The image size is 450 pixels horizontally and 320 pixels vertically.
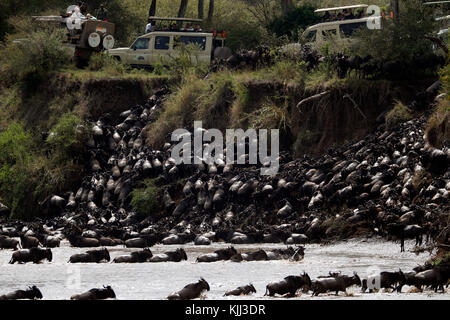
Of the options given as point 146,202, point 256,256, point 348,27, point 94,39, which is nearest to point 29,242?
point 146,202

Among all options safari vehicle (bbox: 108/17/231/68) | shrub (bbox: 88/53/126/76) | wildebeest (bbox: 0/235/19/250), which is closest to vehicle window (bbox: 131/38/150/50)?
safari vehicle (bbox: 108/17/231/68)

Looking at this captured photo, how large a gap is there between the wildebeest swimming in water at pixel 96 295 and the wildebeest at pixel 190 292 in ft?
3.17

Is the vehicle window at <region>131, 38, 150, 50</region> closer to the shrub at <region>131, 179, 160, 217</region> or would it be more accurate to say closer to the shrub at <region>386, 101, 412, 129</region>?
the shrub at <region>131, 179, 160, 217</region>

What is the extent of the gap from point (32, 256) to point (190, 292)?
7084 millimetres

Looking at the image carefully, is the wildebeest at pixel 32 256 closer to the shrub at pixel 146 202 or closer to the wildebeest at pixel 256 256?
the wildebeest at pixel 256 256

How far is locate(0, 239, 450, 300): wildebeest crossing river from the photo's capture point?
617 inches

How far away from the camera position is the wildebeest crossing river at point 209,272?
51.4ft

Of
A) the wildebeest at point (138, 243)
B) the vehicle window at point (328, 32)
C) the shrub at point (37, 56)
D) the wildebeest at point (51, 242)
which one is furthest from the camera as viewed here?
the shrub at point (37, 56)

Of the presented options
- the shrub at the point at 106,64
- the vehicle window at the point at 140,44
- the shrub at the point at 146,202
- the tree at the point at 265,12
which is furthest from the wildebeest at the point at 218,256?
the tree at the point at 265,12

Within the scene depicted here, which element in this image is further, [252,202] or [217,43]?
[217,43]

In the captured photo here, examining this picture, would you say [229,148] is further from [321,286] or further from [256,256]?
[321,286]

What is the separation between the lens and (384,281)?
48.4ft

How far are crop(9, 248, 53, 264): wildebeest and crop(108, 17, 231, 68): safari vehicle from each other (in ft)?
57.1
